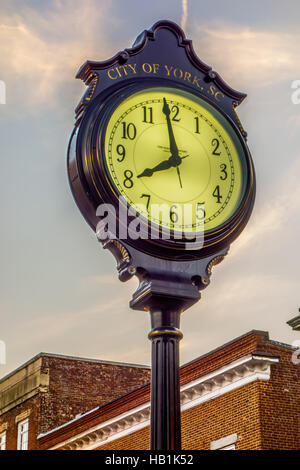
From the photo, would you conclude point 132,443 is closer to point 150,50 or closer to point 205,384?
point 205,384

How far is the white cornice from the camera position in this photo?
A: 59.1 feet

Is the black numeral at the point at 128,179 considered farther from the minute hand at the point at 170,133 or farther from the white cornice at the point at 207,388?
the white cornice at the point at 207,388

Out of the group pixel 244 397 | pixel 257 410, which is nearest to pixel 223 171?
pixel 257 410

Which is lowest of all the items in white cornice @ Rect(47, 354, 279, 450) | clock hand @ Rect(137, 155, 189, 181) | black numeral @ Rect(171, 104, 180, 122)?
clock hand @ Rect(137, 155, 189, 181)

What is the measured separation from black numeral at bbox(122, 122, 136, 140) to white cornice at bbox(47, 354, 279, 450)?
14326 mm

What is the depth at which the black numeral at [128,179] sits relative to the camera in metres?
3.95

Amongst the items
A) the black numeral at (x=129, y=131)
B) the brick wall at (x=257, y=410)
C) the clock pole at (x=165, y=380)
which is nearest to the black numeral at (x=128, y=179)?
the black numeral at (x=129, y=131)

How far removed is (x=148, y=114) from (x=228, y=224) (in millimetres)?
717

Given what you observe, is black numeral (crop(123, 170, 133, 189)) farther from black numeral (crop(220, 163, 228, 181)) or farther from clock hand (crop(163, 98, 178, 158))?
black numeral (crop(220, 163, 228, 181))

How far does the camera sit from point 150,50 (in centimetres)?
446

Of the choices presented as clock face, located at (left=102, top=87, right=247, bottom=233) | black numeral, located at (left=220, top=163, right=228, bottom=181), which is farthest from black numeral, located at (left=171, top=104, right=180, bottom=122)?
black numeral, located at (left=220, top=163, right=228, bottom=181)
